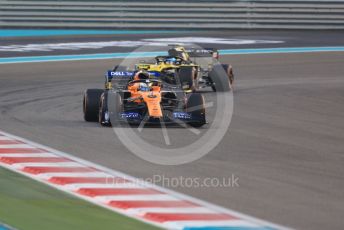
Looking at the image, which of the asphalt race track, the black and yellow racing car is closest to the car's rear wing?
the black and yellow racing car

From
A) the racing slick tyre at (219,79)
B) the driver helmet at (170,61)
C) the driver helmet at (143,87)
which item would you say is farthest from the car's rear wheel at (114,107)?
the racing slick tyre at (219,79)

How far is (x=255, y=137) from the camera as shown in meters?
13.3

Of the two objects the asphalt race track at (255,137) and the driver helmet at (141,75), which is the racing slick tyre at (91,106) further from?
the driver helmet at (141,75)

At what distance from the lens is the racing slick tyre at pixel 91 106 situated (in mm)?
14789

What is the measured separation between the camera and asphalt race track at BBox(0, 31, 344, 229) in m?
8.90

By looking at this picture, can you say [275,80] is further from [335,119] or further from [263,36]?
[263,36]

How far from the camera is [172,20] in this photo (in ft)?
115

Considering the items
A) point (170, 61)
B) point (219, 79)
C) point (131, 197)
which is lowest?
point (219, 79)

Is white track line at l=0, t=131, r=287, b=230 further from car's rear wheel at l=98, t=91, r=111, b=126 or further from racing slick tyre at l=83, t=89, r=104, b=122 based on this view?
racing slick tyre at l=83, t=89, r=104, b=122

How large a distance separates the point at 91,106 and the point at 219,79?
5582 millimetres

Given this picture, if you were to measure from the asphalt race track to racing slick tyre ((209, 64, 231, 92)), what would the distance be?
0.37 metres

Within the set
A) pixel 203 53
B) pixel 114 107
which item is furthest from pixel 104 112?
pixel 203 53

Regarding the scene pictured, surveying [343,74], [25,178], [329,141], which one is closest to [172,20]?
[343,74]

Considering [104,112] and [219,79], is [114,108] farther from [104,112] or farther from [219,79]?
[219,79]
